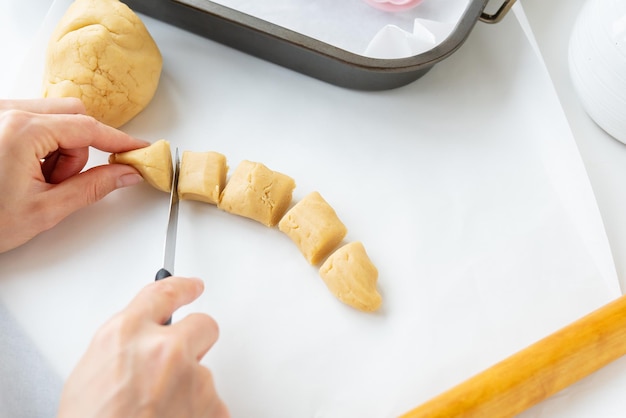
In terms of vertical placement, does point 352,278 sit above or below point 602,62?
below

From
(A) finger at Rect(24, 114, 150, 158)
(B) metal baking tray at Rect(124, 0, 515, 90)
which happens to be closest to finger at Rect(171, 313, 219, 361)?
(A) finger at Rect(24, 114, 150, 158)

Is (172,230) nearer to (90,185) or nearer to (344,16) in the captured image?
(90,185)

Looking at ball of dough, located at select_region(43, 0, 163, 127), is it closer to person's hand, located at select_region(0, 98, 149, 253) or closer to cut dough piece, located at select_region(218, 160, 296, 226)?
person's hand, located at select_region(0, 98, 149, 253)

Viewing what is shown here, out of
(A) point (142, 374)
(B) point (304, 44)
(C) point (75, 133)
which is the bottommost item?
(A) point (142, 374)

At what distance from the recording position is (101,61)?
3.40 feet

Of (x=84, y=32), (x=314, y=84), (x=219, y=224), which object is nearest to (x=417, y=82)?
(x=314, y=84)

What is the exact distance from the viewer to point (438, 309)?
0.97 metres

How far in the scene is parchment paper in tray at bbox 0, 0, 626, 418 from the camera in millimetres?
925

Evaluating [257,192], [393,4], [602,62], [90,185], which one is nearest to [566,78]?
[602,62]

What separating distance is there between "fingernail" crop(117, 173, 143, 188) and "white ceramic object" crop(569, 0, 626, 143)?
797 millimetres

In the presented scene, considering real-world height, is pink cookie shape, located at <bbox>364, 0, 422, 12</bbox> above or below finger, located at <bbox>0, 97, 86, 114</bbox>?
above

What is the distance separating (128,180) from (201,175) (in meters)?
0.12

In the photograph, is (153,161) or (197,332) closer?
(197,332)

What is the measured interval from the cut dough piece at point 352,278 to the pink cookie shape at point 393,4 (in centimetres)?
52
